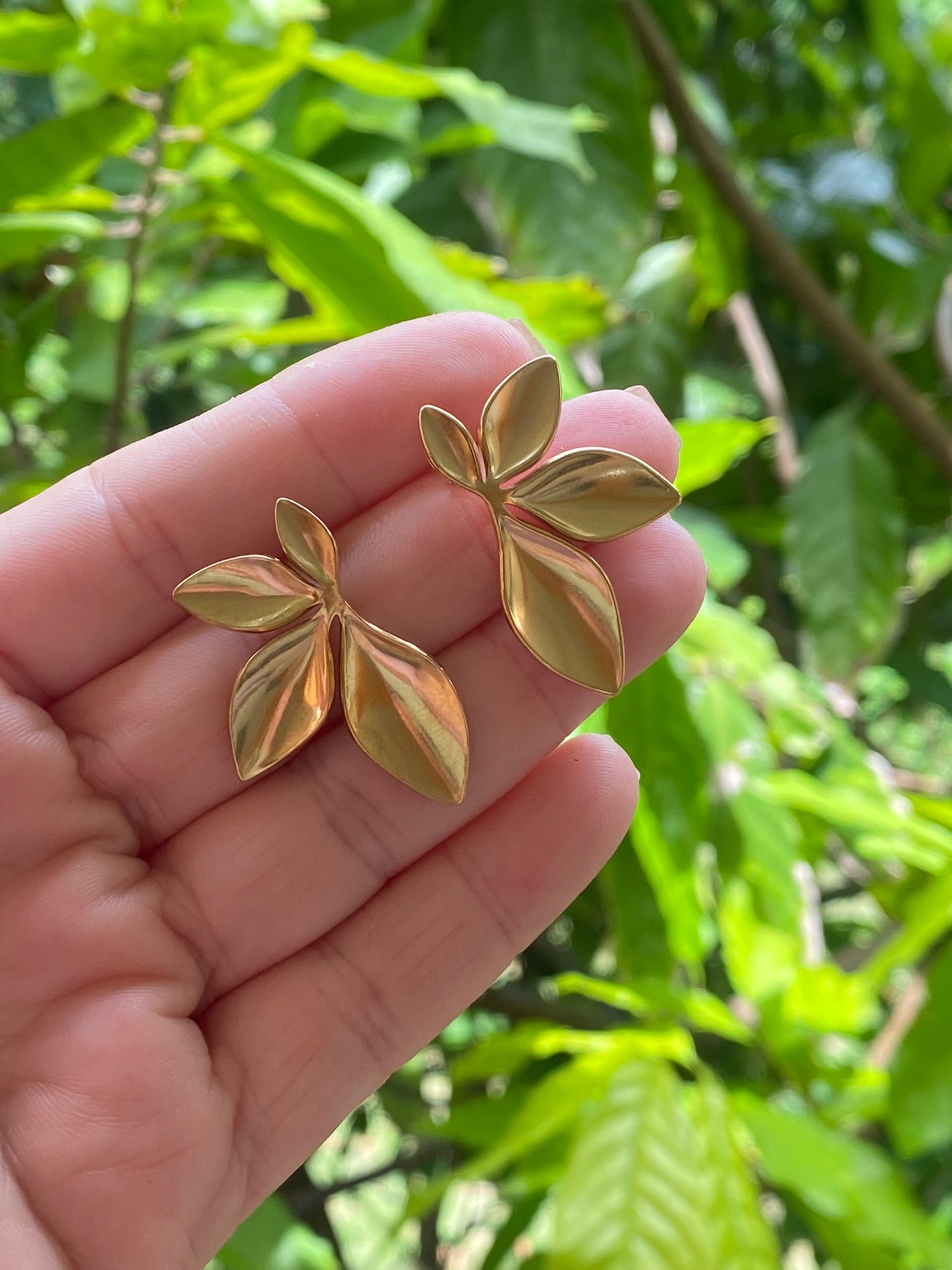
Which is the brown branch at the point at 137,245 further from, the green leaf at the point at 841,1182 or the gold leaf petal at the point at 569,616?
the green leaf at the point at 841,1182

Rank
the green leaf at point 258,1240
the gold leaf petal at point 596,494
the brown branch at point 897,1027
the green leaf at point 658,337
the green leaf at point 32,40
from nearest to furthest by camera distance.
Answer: the gold leaf petal at point 596,494 < the green leaf at point 32,40 < the green leaf at point 258,1240 < the brown branch at point 897,1027 < the green leaf at point 658,337

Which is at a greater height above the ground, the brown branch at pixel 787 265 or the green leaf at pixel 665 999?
the brown branch at pixel 787 265

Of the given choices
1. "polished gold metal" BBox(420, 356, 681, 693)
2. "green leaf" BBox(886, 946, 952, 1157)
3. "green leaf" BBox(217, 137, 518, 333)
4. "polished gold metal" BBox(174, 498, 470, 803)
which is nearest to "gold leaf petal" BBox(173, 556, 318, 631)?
"polished gold metal" BBox(174, 498, 470, 803)

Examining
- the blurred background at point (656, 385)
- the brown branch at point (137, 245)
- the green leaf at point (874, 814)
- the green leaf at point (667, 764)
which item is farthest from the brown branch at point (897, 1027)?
the brown branch at point (137, 245)

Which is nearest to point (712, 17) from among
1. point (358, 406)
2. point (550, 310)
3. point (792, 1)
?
point (792, 1)

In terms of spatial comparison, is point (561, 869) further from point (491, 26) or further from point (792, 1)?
point (792, 1)

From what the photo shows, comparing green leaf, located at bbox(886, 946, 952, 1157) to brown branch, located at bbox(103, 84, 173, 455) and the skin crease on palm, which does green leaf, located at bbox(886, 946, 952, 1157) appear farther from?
brown branch, located at bbox(103, 84, 173, 455)

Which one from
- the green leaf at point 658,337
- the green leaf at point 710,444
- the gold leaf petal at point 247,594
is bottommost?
the green leaf at point 658,337

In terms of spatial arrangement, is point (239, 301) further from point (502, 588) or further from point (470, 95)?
point (502, 588)
